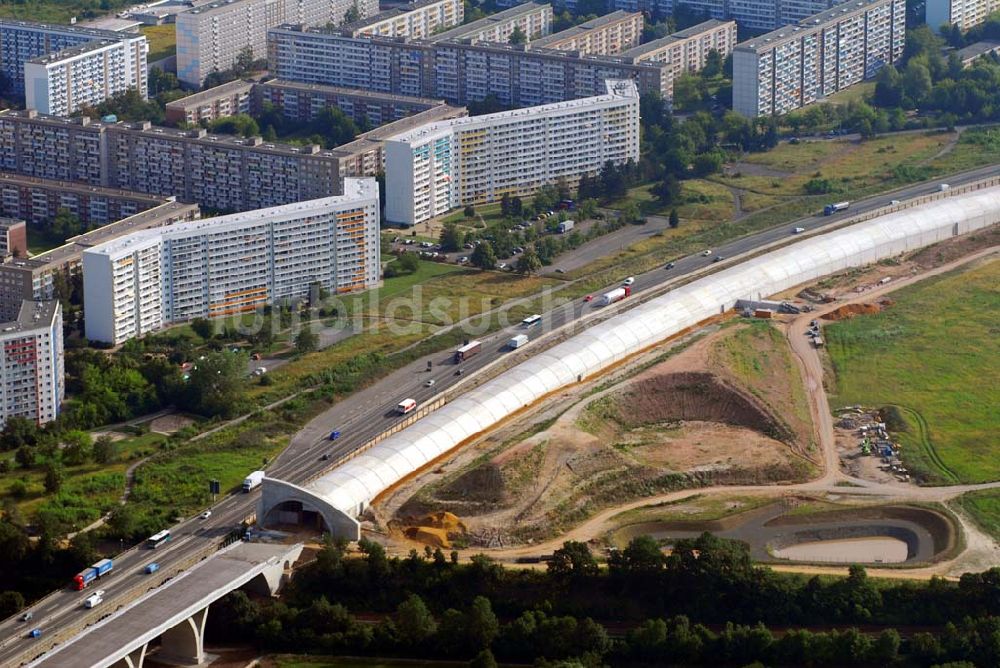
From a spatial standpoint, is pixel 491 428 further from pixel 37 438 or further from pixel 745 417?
pixel 37 438

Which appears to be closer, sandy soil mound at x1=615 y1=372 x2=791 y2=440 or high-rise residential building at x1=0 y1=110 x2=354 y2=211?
sandy soil mound at x1=615 y1=372 x2=791 y2=440

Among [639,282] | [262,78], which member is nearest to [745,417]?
[639,282]

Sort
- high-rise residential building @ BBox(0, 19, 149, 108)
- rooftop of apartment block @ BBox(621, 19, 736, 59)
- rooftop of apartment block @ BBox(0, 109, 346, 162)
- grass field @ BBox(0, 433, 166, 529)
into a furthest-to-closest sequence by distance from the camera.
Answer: rooftop of apartment block @ BBox(621, 19, 736, 59) → high-rise residential building @ BBox(0, 19, 149, 108) → rooftop of apartment block @ BBox(0, 109, 346, 162) → grass field @ BBox(0, 433, 166, 529)

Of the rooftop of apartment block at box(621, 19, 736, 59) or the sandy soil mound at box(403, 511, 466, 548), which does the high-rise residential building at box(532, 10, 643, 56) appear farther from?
the sandy soil mound at box(403, 511, 466, 548)

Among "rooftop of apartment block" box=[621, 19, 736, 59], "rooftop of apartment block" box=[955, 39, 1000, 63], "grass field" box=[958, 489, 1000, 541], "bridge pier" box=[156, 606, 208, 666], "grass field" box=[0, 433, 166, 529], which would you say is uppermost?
"rooftop of apartment block" box=[621, 19, 736, 59]

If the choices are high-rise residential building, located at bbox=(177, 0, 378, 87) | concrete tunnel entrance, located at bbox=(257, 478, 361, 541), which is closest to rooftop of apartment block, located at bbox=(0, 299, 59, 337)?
concrete tunnel entrance, located at bbox=(257, 478, 361, 541)

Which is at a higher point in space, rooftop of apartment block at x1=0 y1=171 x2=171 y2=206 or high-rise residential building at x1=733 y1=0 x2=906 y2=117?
high-rise residential building at x1=733 y1=0 x2=906 y2=117
